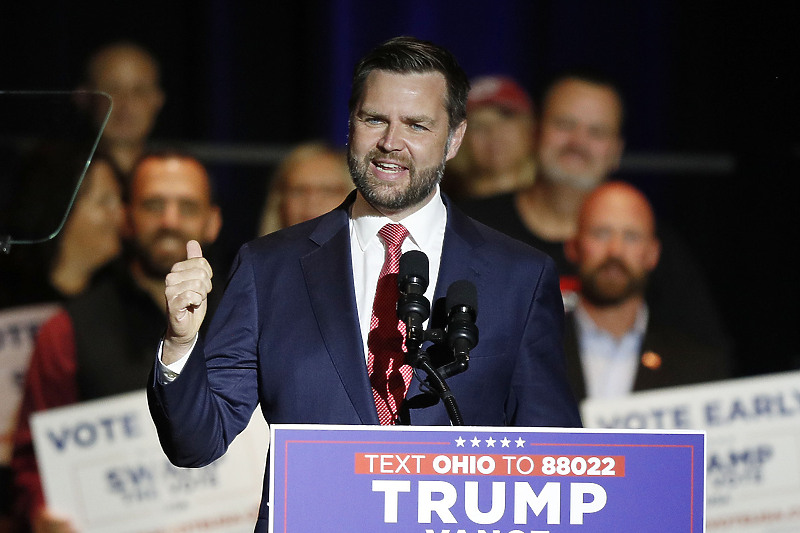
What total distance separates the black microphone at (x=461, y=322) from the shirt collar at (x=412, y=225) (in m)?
0.23

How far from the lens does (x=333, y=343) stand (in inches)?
65.3

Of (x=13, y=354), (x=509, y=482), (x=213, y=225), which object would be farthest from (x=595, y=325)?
(x=509, y=482)

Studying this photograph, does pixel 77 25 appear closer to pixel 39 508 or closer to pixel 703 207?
pixel 39 508

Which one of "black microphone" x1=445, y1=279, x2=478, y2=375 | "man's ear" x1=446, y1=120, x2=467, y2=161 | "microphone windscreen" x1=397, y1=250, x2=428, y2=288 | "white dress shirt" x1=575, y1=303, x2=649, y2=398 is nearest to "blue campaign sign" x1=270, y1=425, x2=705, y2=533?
"black microphone" x1=445, y1=279, x2=478, y2=375

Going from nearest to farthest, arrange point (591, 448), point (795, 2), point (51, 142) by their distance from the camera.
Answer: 1. point (591, 448)
2. point (51, 142)
3. point (795, 2)

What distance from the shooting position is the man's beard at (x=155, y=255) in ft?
12.1

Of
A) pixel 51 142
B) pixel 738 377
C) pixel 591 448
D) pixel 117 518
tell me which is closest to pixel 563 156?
pixel 738 377

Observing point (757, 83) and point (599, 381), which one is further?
point (757, 83)

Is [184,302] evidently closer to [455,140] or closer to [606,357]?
[455,140]

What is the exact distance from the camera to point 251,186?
388 centimetres

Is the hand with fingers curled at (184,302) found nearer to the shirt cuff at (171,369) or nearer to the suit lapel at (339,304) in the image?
the shirt cuff at (171,369)

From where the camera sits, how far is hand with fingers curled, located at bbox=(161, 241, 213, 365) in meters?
1.46

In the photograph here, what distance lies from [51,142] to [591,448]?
2.63 metres

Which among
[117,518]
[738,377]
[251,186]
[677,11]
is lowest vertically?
[117,518]
